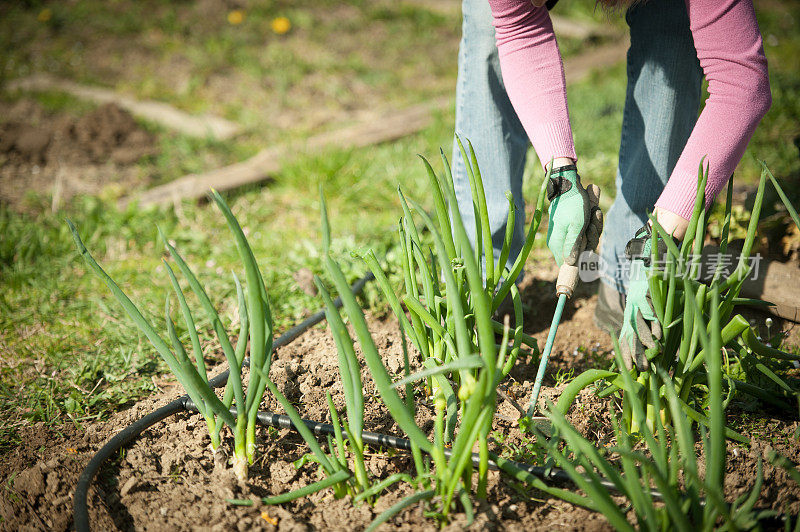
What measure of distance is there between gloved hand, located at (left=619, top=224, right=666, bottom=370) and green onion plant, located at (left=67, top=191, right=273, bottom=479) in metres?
0.80

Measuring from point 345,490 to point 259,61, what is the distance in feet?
12.7

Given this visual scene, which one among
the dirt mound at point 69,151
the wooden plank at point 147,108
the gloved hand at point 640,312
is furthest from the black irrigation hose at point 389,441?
the wooden plank at point 147,108

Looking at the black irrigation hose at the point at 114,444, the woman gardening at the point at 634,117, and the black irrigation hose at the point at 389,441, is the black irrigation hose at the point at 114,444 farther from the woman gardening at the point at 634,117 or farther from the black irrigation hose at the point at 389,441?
the woman gardening at the point at 634,117

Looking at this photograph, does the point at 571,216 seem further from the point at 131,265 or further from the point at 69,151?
the point at 69,151

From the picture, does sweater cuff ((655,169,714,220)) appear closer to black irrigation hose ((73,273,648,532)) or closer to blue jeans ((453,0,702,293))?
blue jeans ((453,0,702,293))

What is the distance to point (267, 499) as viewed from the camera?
3.74ft

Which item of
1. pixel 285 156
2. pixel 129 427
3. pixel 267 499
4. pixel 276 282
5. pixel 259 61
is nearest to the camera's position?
pixel 267 499

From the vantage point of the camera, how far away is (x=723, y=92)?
1.30 m

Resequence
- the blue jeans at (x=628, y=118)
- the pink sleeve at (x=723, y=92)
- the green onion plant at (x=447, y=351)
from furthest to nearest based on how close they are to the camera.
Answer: the blue jeans at (x=628, y=118) < the pink sleeve at (x=723, y=92) < the green onion plant at (x=447, y=351)

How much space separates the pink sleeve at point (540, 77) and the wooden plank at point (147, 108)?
2272 millimetres

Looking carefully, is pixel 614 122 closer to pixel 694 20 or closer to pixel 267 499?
pixel 694 20

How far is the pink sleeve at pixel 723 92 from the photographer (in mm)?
1272

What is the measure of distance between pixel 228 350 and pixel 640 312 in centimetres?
90

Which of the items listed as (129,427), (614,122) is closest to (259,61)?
(614,122)
